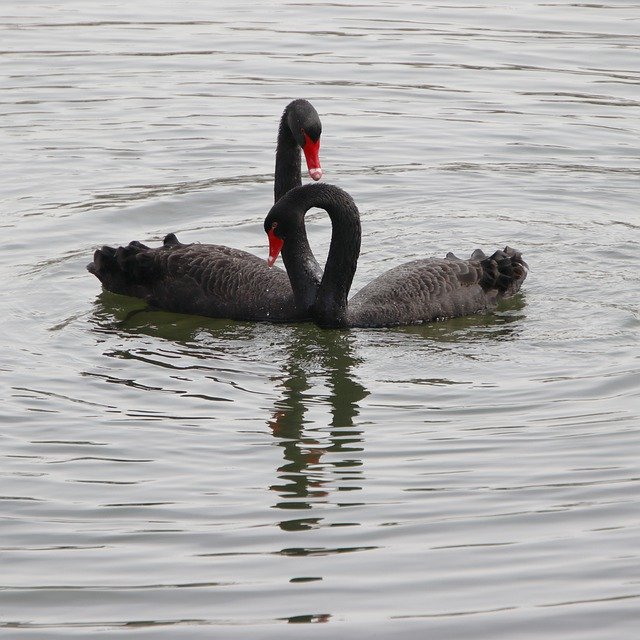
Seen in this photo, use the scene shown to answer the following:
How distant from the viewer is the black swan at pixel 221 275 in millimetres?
9914

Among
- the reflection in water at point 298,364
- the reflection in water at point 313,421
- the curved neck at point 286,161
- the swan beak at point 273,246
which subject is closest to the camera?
the reflection in water at point 313,421

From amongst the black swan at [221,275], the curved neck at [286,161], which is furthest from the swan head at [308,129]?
the curved neck at [286,161]

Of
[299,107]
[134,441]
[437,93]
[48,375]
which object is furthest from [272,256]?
[437,93]

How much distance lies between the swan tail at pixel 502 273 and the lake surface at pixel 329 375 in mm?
184

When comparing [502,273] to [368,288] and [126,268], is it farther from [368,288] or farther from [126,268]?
[126,268]

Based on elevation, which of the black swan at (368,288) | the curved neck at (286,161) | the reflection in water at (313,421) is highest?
the curved neck at (286,161)

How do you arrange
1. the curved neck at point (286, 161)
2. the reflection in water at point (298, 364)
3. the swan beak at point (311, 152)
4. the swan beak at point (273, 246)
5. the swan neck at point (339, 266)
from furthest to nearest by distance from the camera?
1. the curved neck at point (286, 161)
2. the swan beak at point (311, 152)
3. the swan beak at point (273, 246)
4. the swan neck at point (339, 266)
5. the reflection in water at point (298, 364)

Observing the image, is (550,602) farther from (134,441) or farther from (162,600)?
(134,441)

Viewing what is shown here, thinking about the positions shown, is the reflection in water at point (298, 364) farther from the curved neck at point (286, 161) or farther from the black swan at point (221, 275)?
the curved neck at point (286, 161)

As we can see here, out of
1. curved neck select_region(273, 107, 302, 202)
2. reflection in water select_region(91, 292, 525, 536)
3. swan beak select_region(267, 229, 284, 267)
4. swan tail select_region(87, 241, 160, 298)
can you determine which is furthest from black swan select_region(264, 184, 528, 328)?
swan tail select_region(87, 241, 160, 298)

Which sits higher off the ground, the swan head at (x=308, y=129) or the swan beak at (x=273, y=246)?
the swan head at (x=308, y=129)

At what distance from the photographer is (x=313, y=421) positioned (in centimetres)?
802

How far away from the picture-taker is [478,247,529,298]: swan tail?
1005 centimetres

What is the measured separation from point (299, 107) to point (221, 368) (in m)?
2.43
